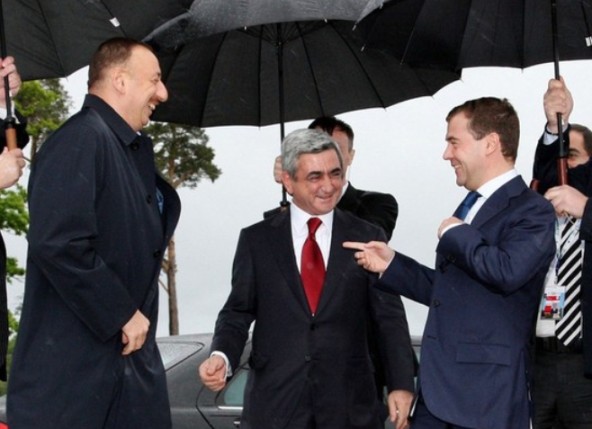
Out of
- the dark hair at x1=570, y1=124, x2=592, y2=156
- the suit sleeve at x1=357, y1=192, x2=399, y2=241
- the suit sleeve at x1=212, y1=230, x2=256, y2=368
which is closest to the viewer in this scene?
the suit sleeve at x1=212, y1=230, x2=256, y2=368

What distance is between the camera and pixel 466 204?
5496mm

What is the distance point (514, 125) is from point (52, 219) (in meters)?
2.00

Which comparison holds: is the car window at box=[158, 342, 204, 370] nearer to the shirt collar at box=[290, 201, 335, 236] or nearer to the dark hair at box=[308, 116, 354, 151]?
the dark hair at box=[308, 116, 354, 151]

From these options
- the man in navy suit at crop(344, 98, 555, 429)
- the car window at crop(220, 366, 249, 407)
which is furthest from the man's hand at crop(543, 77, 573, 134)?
the car window at crop(220, 366, 249, 407)

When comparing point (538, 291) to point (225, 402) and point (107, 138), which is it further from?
point (225, 402)

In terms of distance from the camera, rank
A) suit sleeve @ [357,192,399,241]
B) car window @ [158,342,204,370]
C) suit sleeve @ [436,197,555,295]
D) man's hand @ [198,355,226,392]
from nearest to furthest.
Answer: suit sleeve @ [436,197,555,295], man's hand @ [198,355,226,392], suit sleeve @ [357,192,399,241], car window @ [158,342,204,370]

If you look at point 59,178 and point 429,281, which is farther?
point 429,281

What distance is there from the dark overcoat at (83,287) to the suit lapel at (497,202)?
1390 mm

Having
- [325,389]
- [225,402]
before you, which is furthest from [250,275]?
[225,402]

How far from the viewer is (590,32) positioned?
6711mm

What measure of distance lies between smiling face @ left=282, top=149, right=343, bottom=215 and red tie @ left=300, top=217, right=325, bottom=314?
95mm

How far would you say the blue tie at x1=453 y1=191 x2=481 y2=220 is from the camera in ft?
17.9

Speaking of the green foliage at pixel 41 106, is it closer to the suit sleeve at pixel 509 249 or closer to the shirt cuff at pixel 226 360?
the shirt cuff at pixel 226 360

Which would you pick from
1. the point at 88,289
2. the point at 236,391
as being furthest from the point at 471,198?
the point at 236,391
